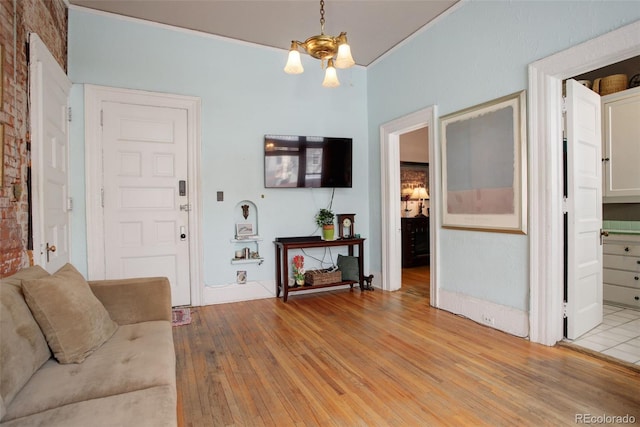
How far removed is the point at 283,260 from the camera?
3.96 metres

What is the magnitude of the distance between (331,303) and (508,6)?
338cm

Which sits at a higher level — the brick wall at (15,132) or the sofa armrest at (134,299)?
the brick wall at (15,132)

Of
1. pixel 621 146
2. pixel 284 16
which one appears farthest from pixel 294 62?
pixel 621 146

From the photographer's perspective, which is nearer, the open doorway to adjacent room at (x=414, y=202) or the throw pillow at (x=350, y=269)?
the throw pillow at (x=350, y=269)

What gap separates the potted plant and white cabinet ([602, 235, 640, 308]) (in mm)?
3106

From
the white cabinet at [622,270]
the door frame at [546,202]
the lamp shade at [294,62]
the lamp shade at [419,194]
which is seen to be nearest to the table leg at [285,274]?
the lamp shade at [294,62]

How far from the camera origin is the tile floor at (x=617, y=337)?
247 cm

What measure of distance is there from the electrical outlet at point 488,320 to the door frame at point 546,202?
0.36m

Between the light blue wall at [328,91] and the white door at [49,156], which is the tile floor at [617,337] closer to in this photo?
the light blue wall at [328,91]

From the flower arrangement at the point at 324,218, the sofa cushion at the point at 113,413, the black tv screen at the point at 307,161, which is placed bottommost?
the sofa cushion at the point at 113,413

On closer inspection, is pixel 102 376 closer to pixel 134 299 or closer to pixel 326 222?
pixel 134 299

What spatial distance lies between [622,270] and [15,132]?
5.53 metres

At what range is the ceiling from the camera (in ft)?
10.9

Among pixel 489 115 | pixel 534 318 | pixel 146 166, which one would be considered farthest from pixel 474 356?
pixel 146 166
